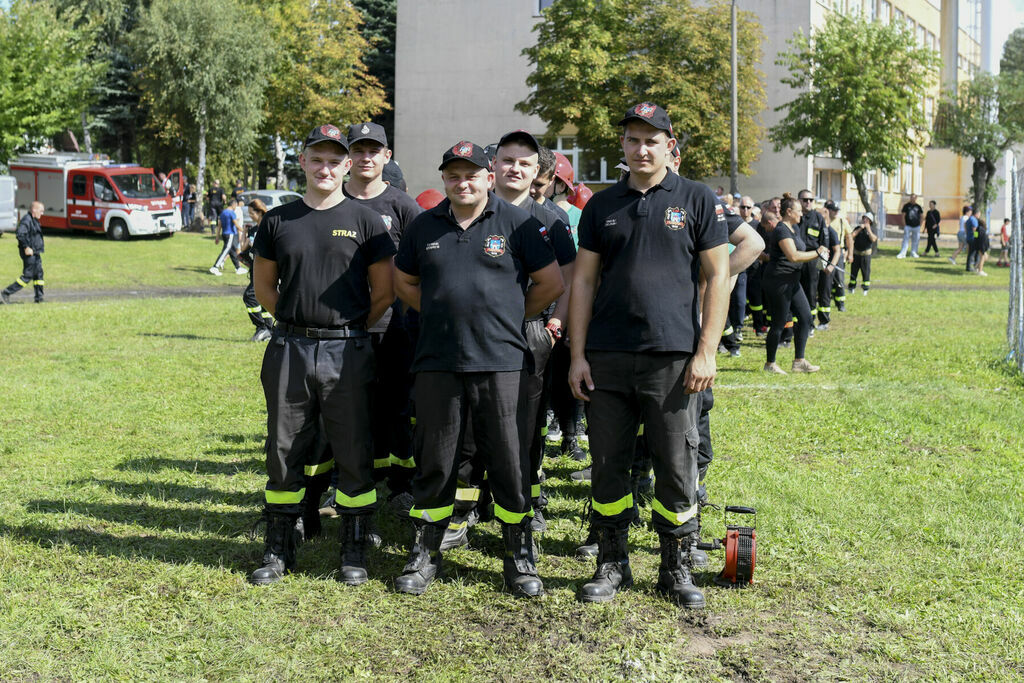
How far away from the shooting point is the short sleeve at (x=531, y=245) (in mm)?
5215

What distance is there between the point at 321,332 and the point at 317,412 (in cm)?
43

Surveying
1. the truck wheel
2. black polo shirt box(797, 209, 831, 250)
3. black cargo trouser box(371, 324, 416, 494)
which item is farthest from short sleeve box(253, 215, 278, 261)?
the truck wheel

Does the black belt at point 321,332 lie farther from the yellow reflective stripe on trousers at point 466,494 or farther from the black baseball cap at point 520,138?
the black baseball cap at point 520,138

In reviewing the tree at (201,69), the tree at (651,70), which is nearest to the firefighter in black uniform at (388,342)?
the tree at (651,70)

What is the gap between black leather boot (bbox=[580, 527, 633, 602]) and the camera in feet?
16.8

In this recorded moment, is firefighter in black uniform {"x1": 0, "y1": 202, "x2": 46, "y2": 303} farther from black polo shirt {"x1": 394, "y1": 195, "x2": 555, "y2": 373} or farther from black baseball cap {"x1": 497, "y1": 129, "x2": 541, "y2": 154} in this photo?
black polo shirt {"x1": 394, "y1": 195, "x2": 555, "y2": 373}

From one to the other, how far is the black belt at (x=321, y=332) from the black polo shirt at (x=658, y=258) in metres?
1.31

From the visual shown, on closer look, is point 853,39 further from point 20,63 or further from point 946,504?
point 946,504

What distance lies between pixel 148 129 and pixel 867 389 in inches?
1661

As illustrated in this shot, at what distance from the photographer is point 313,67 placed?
47.3 m

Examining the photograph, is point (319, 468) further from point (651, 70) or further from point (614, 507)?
point (651, 70)

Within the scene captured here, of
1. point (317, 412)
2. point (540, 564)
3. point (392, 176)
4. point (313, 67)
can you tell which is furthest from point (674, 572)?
point (313, 67)

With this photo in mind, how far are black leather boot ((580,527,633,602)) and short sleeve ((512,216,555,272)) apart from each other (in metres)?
1.33

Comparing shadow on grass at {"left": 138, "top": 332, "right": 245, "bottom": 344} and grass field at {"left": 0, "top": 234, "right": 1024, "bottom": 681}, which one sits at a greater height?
shadow on grass at {"left": 138, "top": 332, "right": 245, "bottom": 344}
